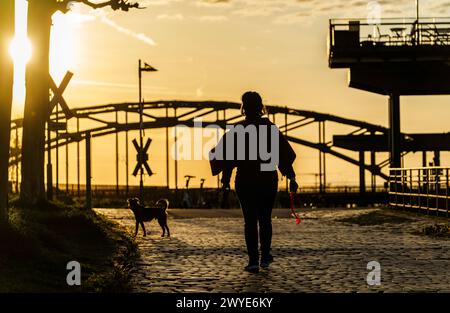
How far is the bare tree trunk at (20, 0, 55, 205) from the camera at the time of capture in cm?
2064

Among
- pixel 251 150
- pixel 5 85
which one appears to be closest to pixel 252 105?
pixel 251 150

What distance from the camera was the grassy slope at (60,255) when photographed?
9969 millimetres

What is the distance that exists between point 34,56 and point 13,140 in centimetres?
6145

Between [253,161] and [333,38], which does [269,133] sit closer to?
[253,161]

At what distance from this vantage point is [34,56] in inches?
827

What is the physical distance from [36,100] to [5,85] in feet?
27.1

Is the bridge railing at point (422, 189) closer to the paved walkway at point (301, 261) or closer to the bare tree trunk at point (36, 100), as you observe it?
the paved walkway at point (301, 261)

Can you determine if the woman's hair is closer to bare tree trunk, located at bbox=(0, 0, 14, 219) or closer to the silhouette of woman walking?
the silhouette of woman walking

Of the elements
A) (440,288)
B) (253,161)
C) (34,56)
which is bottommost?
(440,288)

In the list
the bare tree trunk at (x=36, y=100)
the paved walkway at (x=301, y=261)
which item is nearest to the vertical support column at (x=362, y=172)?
the paved walkway at (x=301, y=261)

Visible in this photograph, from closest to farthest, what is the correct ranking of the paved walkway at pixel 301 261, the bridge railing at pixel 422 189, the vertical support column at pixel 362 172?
the paved walkway at pixel 301 261
the bridge railing at pixel 422 189
the vertical support column at pixel 362 172

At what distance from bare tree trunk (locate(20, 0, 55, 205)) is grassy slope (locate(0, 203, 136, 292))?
2546 millimetres

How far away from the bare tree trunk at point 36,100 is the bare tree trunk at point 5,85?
25.9 feet
